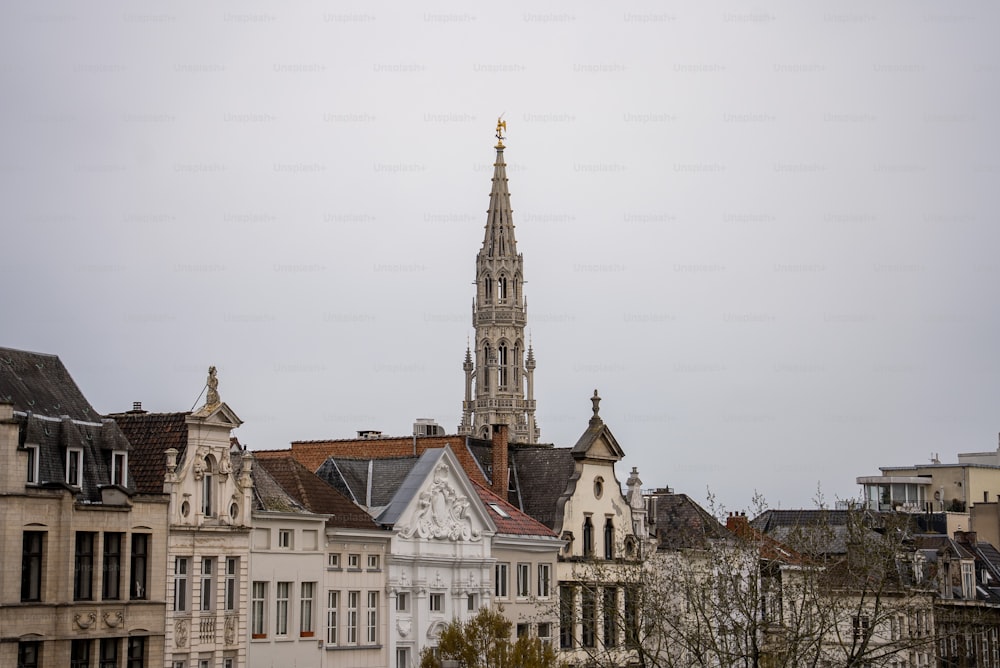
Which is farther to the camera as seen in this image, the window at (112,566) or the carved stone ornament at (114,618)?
the window at (112,566)

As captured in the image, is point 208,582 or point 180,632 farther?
point 208,582

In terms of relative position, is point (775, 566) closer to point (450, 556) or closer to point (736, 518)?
point (736, 518)

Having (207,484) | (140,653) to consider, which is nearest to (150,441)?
(207,484)

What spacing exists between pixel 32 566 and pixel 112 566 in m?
3.27

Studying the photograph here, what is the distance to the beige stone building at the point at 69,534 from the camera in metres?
60.9

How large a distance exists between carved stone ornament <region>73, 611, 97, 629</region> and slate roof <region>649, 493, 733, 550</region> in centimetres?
3499

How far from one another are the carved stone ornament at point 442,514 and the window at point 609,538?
10757 millimetres

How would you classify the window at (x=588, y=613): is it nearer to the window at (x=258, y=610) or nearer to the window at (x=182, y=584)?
the window at (x=258, y=610)

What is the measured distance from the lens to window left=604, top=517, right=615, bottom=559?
89.9 m

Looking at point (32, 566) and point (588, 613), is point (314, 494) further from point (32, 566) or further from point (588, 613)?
point (588, 613)

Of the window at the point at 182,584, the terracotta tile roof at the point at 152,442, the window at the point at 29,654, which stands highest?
the terracotta tile roof at the point at 152,442

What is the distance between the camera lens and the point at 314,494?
244ft

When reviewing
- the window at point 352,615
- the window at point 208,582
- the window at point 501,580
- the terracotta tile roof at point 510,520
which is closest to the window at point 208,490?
the window at point 208,582

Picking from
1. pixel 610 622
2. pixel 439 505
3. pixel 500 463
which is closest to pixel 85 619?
pixel 439 505
